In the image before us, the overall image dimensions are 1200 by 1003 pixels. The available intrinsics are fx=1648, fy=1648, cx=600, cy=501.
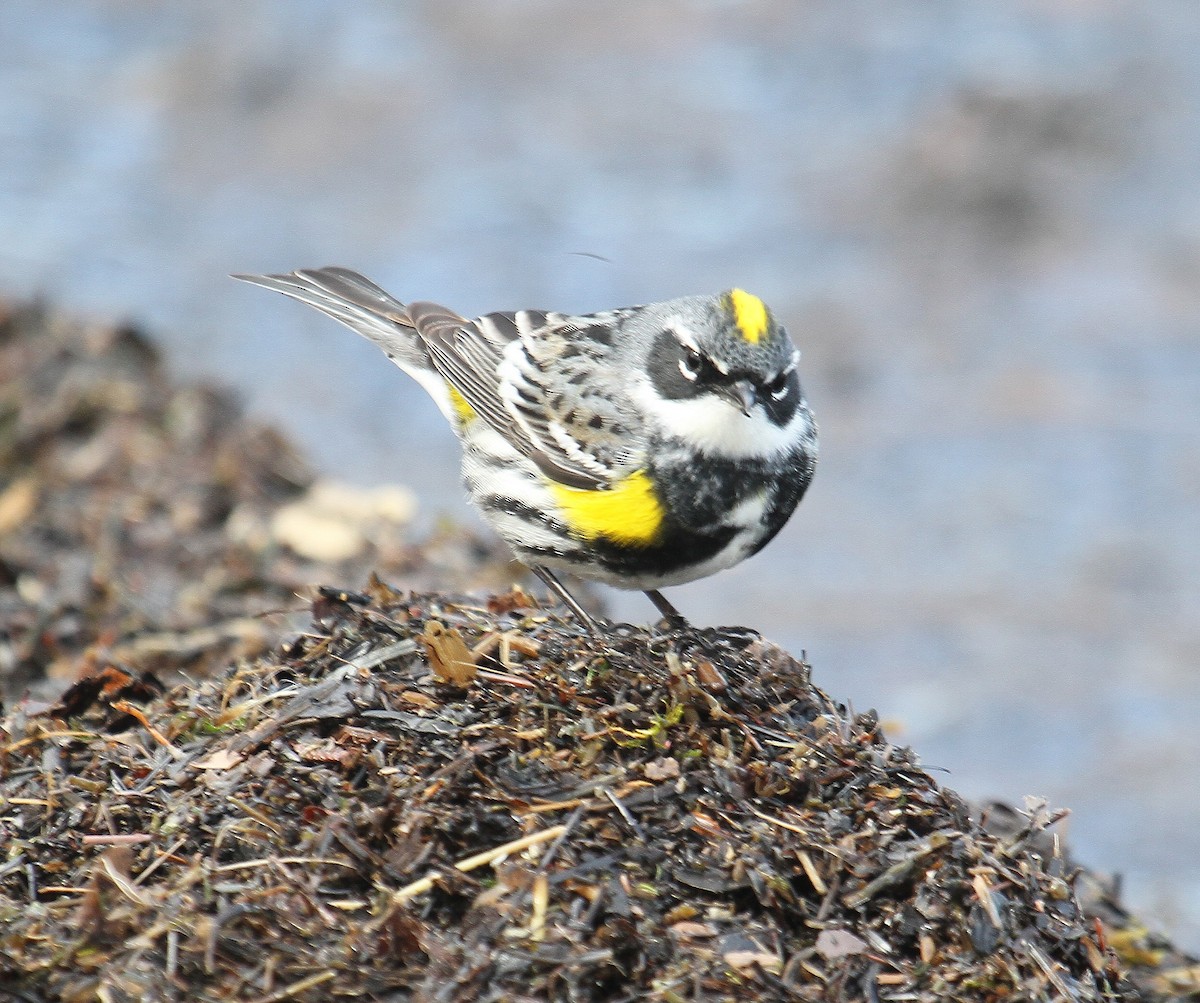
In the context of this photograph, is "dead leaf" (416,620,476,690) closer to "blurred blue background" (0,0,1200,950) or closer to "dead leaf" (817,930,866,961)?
"dead leaf" (817,930,866,961)

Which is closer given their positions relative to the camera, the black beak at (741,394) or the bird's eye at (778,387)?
the black beak at (741,394)

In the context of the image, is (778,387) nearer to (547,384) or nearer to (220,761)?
(547,384)

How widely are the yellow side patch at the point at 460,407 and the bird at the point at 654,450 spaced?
1.09 feet

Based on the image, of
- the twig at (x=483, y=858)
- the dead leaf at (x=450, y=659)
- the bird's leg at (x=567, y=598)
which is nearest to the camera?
the twig at (x=483, y=858)

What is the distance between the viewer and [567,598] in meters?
6.16

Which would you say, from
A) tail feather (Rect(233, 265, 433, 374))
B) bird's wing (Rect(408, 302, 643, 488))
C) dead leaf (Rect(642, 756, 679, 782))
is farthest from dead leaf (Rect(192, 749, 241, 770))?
Result: tail feather (Rect(233, 265, 433, 374))

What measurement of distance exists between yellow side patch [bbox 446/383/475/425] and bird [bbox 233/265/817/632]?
332mm

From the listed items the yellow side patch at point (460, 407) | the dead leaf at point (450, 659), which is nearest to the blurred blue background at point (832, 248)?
the yellow side patch at point (460, 407)

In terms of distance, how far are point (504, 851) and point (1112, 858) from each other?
5.43 metres

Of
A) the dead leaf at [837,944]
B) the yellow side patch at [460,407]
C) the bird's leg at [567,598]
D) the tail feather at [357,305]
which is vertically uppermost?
the tail feather at [357,305]

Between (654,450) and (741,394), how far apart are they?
0.38 metres

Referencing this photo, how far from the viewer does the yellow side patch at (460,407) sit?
714cm

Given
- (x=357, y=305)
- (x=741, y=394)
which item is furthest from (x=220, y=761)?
(x=357, y=305)

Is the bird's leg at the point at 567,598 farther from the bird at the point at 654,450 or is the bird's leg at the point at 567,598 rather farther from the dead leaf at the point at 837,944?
the dead leaf at the point at 837,944
